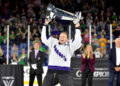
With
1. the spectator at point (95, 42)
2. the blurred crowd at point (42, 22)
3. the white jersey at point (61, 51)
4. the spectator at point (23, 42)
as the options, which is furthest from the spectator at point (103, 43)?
the white jersey at point (61, 51)

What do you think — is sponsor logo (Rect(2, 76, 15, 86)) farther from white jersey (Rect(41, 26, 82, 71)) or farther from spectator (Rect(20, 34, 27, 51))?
white jersey (Rect(41, 26, 82, 71))

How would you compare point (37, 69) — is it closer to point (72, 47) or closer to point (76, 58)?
point (76, 58)

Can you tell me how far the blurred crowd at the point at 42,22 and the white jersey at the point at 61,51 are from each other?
391cm

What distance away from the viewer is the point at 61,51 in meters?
6.85

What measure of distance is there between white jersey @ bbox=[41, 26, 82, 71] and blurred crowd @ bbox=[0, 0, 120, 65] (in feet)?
12.8

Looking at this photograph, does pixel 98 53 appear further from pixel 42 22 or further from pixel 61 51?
pixel 61 51

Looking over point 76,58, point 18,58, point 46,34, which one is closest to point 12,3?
point 18,58

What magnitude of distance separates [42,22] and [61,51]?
7324 millimetres

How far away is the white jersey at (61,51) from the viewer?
680 cm

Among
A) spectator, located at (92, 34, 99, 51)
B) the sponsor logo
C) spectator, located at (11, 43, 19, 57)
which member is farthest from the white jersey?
spectator, located at (11, 43, 19, 57)

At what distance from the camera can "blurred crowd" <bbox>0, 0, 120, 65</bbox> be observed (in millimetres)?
13383

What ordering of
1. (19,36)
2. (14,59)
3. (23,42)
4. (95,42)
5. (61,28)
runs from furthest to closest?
(61,28), (19,36), (23,42), (14,59), (95,42)

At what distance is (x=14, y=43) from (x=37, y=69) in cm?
364

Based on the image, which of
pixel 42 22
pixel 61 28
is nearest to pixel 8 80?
pixel 42 22
